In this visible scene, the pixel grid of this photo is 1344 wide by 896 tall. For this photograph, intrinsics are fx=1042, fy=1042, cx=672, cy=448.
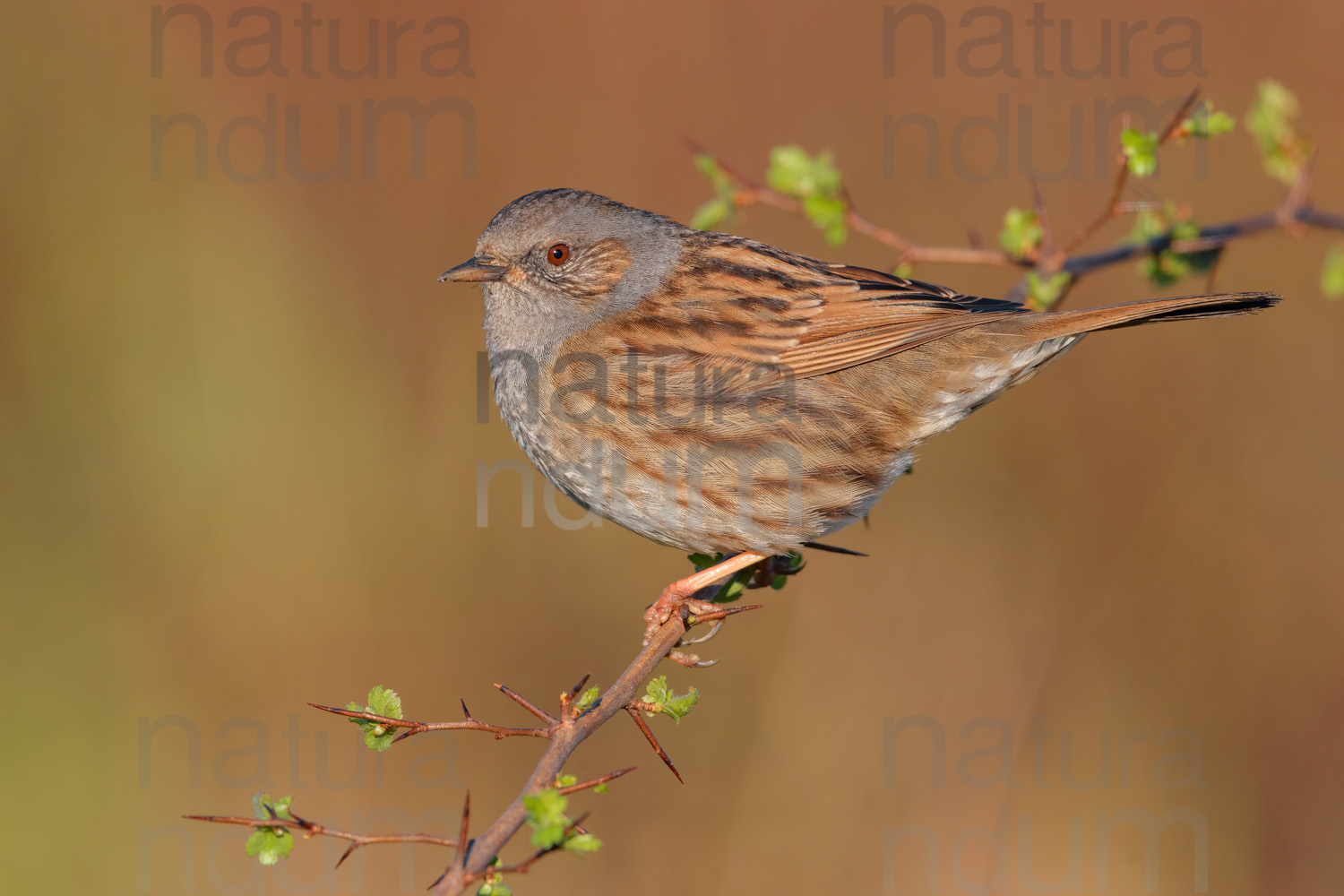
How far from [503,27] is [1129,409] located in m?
4.70

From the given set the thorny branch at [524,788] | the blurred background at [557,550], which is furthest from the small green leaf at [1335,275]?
the thorny branch at [524,788]

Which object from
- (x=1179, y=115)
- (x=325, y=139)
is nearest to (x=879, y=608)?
(x=1179, y=115)

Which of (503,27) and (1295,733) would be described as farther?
(503,27)

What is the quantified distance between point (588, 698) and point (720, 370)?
1.64 m

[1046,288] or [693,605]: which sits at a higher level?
[1046,288]

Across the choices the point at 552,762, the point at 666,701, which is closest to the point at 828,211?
the point at 666,701

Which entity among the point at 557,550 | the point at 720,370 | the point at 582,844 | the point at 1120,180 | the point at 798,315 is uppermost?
the point at 1120,180

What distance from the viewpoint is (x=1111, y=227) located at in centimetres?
A: 656

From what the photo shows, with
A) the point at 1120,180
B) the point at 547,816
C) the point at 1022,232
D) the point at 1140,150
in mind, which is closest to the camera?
the point at 547,816

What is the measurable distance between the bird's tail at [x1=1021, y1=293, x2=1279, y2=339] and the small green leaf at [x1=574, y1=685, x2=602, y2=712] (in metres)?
→ 2.10

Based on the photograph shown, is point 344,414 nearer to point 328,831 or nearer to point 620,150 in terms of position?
point 620,150

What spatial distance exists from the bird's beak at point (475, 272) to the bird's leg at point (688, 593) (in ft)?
4.58

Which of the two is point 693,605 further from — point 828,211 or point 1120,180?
point 1120,180

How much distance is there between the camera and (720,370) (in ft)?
12.5
